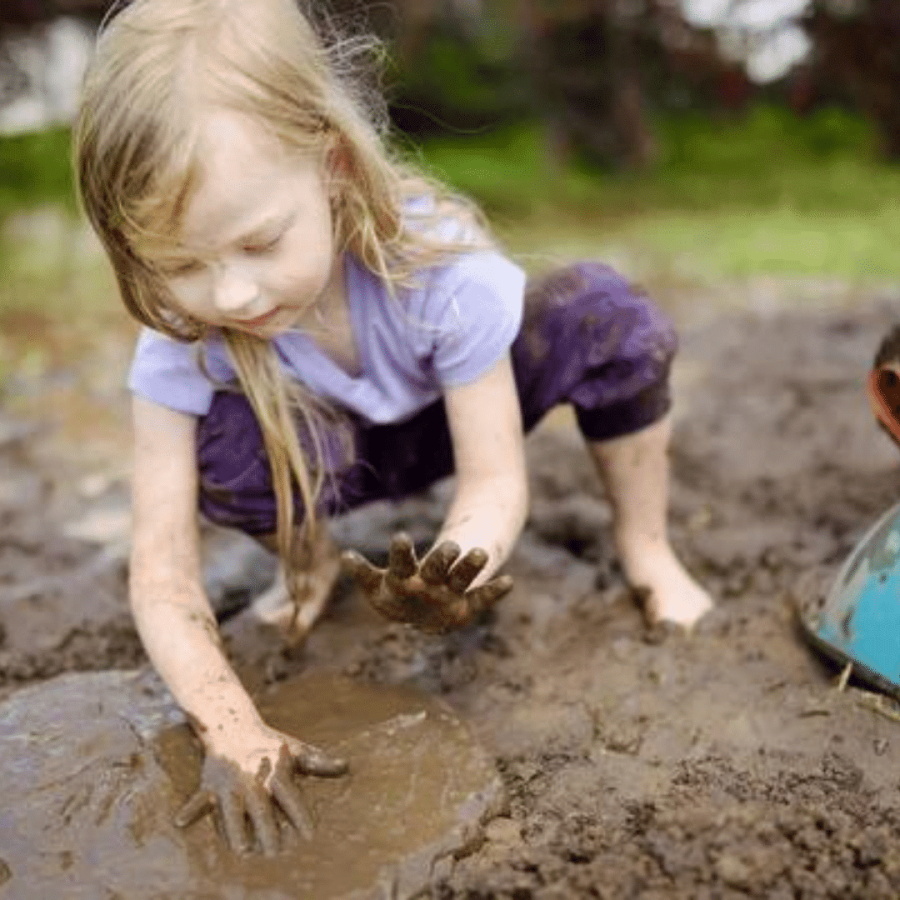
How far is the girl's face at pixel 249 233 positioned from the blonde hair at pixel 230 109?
0.07 feet

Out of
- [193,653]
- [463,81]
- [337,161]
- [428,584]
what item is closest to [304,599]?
[193,653]

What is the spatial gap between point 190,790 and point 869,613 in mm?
979

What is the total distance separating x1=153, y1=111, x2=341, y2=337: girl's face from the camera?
163 centimetres

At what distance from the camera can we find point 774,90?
704 centimetres

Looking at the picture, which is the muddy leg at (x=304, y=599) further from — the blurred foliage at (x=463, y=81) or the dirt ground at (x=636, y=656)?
the blurred foliage at (x=463, y=81)

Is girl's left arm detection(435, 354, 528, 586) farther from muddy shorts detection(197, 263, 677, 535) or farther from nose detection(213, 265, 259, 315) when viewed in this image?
nose detection(213, 265, 259, 315)

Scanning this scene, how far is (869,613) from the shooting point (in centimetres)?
192

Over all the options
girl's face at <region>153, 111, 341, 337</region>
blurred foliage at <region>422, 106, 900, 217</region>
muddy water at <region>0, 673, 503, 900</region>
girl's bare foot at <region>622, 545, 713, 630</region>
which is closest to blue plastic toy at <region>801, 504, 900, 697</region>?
girl's bare foot at <region>622, 545, 713, 630</region>

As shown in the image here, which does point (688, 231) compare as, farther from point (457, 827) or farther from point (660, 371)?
point (457, 827)

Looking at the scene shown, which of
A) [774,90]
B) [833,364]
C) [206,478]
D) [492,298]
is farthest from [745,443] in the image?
[774,90]

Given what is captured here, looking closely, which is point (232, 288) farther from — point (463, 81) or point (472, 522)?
point (463, 81)

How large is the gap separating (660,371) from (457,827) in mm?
864

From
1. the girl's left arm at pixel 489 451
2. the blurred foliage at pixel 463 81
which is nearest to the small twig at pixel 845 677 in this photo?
the girl's left arm at pixel 489 451

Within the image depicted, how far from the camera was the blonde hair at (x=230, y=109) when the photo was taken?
5.34ft
